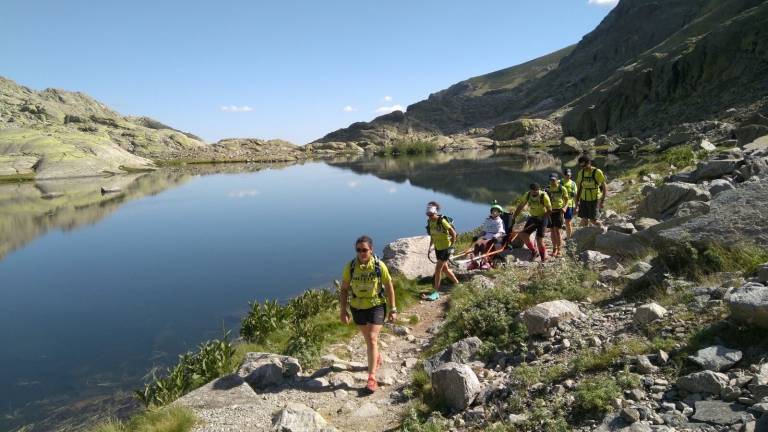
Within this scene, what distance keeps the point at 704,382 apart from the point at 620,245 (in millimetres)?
6296

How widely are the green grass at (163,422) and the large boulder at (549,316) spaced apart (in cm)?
554

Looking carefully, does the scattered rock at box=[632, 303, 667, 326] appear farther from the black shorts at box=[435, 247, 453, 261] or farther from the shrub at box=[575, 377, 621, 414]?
the black shorts at box=[435, 247, 453, 261]

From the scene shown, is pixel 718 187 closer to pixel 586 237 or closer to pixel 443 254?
pixel 586 237

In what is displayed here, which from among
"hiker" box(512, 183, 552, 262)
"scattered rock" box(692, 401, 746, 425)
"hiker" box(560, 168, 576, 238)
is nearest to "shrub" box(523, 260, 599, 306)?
"hiker" box(512, 183, 552, 262)

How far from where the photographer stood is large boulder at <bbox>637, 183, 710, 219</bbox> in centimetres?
1335

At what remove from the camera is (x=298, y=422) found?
6680 mm

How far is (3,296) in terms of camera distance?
20859 mm

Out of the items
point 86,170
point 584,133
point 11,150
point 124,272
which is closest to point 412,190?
point 124,272

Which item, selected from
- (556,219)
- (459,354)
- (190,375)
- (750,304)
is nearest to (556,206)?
(556,219)

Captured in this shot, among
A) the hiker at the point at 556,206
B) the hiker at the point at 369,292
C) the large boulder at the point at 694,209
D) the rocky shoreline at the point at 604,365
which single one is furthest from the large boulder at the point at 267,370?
the hiker at the point at 556,206

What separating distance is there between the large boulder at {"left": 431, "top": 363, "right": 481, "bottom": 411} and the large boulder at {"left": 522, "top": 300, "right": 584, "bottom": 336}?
1.56m

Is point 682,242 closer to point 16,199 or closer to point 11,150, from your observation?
point 16,199

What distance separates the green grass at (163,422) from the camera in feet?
22.7

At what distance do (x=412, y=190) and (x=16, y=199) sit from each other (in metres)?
48.4
